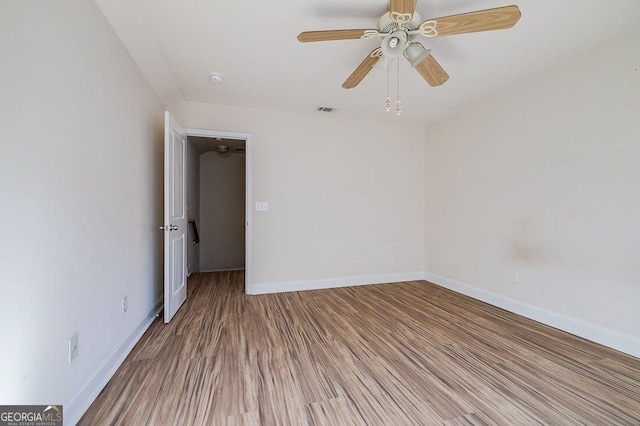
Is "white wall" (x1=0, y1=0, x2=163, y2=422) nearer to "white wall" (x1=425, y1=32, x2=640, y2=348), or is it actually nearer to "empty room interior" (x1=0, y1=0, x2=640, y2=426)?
"empty room interior" (x1=0, y1=0, x2=640, y2=426)

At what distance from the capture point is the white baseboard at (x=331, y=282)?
136 inches

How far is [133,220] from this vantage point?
2117mm

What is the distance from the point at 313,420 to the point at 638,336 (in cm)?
252

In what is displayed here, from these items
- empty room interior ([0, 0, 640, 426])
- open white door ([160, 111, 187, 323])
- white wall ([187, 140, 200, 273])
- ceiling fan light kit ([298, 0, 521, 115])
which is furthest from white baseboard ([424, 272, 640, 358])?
white wall ([187, 140, 200, 273])

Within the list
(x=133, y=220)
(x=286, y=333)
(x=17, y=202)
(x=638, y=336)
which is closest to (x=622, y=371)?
(x=638, y=336)

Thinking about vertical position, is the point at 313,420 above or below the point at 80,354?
below

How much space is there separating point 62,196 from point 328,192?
112 inches

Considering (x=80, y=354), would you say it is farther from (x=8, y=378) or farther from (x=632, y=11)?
(x=632, y=11)

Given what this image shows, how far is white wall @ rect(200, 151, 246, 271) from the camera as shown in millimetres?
4930

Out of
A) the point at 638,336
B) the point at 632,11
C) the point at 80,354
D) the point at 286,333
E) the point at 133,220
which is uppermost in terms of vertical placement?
the point at 632,11

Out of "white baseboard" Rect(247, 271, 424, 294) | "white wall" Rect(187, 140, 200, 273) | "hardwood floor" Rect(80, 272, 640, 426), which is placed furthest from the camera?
"white wall" Rect(187, 140, 200, 273)

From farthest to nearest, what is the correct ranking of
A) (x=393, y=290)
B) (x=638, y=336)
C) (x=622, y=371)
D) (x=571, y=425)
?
1. (x=393, y=290)
2. (x=638, y=336)
3. (x=622, y=371)
4. (x=571, y=425)

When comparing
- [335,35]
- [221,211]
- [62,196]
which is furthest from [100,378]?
[221,211]

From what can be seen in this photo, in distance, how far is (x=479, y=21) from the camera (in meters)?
1.48
